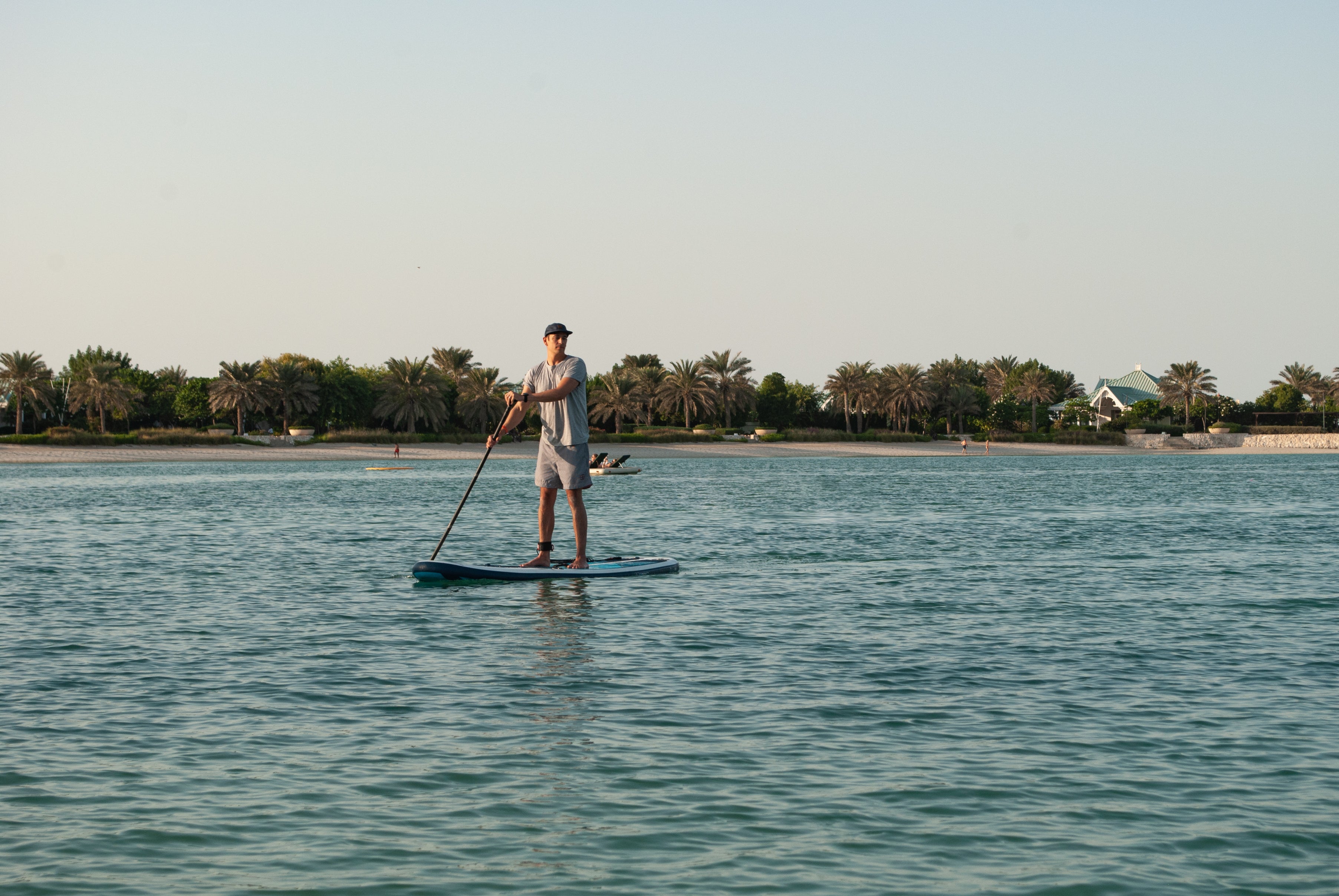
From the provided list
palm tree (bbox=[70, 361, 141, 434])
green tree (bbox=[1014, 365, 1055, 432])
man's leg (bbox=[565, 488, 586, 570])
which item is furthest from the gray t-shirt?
green tree (bbox=[1014, 365, 1055, 432])

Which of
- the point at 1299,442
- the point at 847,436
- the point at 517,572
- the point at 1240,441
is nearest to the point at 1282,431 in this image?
the point at 1299,442

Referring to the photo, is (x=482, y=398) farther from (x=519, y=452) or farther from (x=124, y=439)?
(x=124, y=439)

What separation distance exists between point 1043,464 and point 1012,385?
7350 centimetres

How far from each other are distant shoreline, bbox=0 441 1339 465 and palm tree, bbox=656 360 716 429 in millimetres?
5242

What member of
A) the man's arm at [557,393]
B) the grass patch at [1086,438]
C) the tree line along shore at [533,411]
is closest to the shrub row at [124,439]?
the tree line along shore at [533,411]

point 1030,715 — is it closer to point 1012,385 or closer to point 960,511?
point 960,511

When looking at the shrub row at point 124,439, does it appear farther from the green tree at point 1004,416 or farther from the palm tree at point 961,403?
the green tree at point 1004,416

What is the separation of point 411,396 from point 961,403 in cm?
5946

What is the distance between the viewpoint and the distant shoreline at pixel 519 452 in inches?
3647

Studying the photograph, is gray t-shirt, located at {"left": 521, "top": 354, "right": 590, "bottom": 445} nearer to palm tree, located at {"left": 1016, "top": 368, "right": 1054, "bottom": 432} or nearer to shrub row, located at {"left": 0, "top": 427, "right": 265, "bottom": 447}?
shrub row, located at {"left": 0, "top": 427, "right": 265, "bottom": 447}

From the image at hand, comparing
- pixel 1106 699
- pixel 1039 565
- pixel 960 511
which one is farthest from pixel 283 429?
pixel 1106 699

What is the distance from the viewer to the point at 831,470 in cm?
8200

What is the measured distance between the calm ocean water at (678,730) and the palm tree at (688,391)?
331ft

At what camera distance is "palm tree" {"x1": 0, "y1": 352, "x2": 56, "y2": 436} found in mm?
103188
